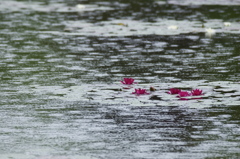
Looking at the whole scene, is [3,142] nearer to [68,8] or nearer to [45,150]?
[45,150]

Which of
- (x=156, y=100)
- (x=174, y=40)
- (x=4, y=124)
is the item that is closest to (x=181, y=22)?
(x=174, y=40)

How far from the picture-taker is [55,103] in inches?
251

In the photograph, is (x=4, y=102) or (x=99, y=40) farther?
(x=99, y=40)

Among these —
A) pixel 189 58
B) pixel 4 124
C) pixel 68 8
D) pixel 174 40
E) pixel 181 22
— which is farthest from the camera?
pixel 68 8

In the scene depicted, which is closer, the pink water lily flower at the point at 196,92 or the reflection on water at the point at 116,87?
the reflection on water at the point at 116,87

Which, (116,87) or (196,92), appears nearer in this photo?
(196,92)

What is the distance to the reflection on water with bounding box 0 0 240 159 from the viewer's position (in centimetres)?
493

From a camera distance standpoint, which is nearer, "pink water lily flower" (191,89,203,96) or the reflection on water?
the reflection on water

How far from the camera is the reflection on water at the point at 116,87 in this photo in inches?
194

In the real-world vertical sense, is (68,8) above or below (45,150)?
below

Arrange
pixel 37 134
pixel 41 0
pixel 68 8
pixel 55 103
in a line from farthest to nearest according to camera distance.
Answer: pixel 41 0
pixel 68 8
pixel 55 103
pixel 37 134

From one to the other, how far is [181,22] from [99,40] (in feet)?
9.27

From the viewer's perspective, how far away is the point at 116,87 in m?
7.02

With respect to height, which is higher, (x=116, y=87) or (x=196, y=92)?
(x=196, y=92)
